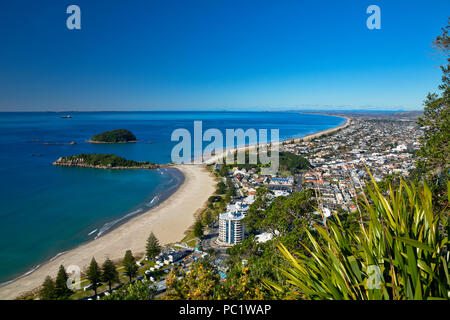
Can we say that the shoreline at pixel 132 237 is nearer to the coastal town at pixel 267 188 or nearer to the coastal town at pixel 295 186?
the coastal town at pixel 267 188

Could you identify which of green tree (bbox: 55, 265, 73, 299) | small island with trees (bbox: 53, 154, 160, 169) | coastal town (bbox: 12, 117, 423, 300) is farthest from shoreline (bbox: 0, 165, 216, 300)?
small island with trees (bbox: 53, 154, 160, 169)

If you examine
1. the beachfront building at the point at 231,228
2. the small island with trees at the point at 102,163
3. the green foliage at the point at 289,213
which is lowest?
the beachfront building at the point at 231,228

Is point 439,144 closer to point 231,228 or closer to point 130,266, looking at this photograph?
point 231,228

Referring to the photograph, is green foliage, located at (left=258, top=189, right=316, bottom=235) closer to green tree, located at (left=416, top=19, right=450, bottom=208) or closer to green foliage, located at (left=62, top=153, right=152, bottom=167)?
green tree, located at (left=416, top=19, right=450, bottom=208)

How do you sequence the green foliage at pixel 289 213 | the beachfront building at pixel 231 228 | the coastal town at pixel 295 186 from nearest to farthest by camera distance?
1. the green foliage at pixel 289 213
2. the coastal town at pixel 295 186
3. the beachfront building at pixel 231 228

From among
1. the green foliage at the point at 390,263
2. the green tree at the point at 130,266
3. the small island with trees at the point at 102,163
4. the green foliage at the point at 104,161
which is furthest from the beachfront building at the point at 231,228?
the green foliage at the point at 104,161

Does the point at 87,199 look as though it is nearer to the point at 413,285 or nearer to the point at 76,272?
the point at 76,272
